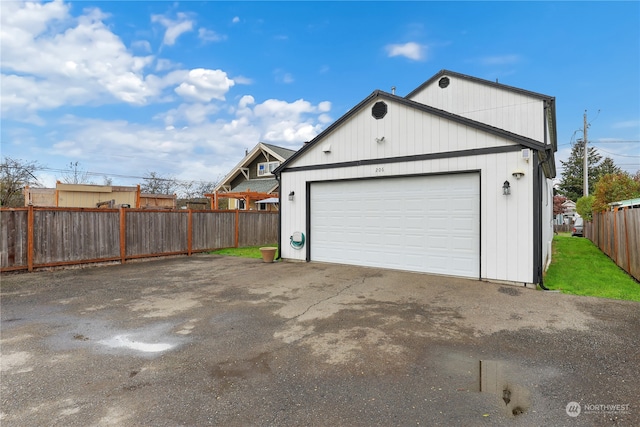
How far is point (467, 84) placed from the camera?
12.3m

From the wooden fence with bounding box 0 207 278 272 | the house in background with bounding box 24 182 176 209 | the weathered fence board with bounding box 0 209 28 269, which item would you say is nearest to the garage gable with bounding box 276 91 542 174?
the wooden fence with bounding box 0 207 278 272

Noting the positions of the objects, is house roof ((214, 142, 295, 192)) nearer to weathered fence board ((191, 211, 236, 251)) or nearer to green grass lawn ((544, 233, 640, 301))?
weathered fence board ((191, 211, 236, 251))

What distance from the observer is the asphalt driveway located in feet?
8.03

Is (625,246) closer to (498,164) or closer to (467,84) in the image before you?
(498,164)

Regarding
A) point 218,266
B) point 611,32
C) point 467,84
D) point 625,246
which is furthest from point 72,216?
point 611,32

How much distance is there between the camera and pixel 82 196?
15289 mm

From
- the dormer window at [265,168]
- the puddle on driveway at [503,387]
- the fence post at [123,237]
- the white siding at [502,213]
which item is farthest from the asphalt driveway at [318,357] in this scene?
the dormer window at [265,168]

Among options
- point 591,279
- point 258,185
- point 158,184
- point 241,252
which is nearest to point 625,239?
point 591,279

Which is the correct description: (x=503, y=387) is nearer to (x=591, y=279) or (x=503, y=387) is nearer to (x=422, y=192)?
(x=422, y=192)

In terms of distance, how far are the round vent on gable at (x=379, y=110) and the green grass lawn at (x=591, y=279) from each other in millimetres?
5502

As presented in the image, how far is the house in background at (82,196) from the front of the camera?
1454 centimetres

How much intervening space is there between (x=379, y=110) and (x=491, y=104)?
606 centimetres

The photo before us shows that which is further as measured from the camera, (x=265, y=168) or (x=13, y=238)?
(x=265, y=168)

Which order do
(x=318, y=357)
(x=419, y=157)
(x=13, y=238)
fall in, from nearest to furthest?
(x=318, y=357), (x=419, y=157), (x=13, y=238)
